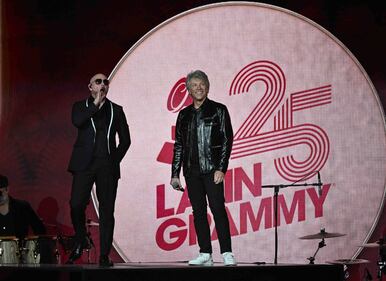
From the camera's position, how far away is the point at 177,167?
7.46 metres

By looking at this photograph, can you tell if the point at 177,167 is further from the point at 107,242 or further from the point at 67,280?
the point at 67,280

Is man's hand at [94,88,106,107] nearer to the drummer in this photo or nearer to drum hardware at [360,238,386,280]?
the drummer

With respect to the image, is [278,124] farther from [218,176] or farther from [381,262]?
[218,176]

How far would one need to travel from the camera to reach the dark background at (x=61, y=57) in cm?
988

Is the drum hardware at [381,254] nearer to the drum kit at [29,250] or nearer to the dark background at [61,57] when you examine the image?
the dark background at [61,57]

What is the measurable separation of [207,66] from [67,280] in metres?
3.55

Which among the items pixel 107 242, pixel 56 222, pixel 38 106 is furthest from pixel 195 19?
pixel 107 242

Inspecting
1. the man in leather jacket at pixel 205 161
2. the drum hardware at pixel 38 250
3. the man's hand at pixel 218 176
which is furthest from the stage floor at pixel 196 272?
the drum hardware at pixel 38 250

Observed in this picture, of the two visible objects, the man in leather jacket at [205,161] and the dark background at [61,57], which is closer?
the man in leather jacket at [205,161]

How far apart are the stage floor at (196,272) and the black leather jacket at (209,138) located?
93 centimetres

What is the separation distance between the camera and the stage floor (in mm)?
6578

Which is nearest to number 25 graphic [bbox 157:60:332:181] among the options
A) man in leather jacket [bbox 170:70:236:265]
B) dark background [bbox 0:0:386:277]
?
dark background [bbox 0:0:386:277]

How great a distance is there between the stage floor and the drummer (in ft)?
6.96

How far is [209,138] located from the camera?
288 inches
